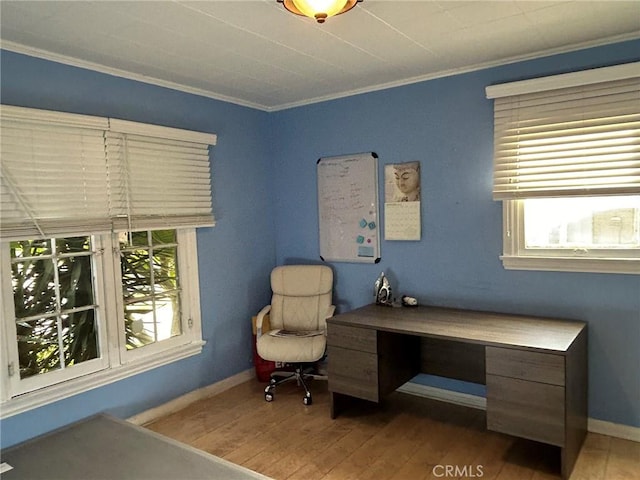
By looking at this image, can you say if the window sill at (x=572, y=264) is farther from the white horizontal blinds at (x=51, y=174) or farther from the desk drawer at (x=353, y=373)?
the white horizontal blinds at (x=51, y=174)

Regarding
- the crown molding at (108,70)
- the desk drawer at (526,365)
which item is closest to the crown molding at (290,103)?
the crown molding at (108,70)

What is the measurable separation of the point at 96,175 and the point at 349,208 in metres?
1.86

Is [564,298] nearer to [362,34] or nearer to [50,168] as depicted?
[362,34]

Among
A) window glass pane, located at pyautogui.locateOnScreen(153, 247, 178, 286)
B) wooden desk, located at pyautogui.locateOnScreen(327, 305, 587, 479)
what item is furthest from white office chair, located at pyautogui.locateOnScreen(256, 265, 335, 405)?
window glass pane, located at pyautogui.locateOnScreen(153, 247, 178, 286)

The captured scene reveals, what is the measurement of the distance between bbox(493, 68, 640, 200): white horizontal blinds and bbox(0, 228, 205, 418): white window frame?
89.3 inches

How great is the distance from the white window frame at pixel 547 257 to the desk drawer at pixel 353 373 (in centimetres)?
111

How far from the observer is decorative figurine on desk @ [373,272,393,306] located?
3.57 metres

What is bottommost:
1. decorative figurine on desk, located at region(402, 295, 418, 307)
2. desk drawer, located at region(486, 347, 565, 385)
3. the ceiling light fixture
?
desk drawer, located at region(486, 347, 565, 385)

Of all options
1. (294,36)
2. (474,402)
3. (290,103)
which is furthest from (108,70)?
(474,402)

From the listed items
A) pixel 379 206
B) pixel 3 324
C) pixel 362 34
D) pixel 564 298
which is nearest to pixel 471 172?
pixel 379 206

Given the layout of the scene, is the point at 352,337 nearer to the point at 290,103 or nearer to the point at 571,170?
the point at 571,170

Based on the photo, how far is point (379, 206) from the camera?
3.69m

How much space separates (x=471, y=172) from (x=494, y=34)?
0.93 metres

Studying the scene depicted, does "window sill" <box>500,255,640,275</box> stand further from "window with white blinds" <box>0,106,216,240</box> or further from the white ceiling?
"window with white blinds" <box>0,106,216,240</box>
